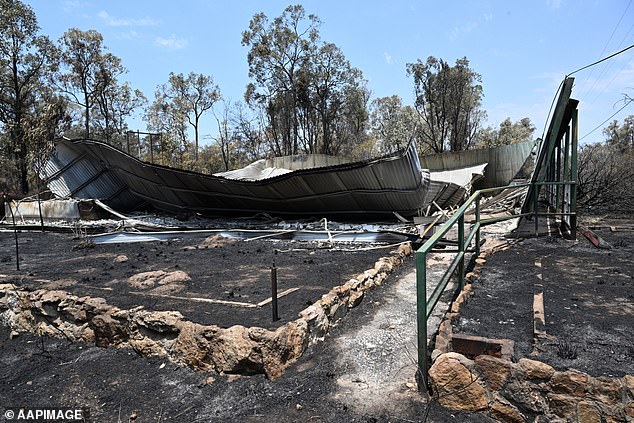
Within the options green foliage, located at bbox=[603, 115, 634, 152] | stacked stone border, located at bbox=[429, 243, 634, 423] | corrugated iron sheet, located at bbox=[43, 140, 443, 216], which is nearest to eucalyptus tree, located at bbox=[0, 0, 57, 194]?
corrugated iron sheet, located at bbox=[43, 140, 443, 216]

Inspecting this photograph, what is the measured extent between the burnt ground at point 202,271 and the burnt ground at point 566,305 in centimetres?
184

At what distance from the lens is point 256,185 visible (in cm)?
1187

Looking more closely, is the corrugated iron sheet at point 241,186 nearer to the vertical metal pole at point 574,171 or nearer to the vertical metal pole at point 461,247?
the vertical metal pole at point 574,171

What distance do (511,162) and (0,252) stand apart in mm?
19417

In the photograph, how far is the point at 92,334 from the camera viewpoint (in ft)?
14.7

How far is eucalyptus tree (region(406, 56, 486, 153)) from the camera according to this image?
28.6 metres

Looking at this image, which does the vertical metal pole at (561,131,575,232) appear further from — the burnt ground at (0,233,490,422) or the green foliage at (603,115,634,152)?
the green foliage at (603,115,634,152)

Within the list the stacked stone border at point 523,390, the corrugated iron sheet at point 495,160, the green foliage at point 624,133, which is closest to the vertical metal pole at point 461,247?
the stacked stone border at point 523,390

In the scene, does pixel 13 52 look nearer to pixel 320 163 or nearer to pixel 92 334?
pixel 320 163

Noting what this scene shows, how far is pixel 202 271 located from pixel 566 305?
5038mm

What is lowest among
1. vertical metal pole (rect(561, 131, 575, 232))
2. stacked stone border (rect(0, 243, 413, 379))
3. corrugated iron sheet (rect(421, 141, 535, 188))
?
stacked stone border (rect(0, 243, 413, 379))

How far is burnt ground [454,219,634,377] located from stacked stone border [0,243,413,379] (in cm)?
134

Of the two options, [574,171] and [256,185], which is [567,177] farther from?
[256,185]

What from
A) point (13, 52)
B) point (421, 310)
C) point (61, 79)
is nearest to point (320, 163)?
point (421, 310)
